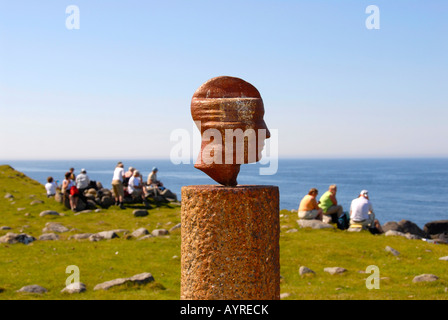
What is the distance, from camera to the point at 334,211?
64.0 feet

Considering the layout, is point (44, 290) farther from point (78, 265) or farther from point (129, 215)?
point (129, 215)

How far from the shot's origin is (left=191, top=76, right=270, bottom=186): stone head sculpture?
225 inches

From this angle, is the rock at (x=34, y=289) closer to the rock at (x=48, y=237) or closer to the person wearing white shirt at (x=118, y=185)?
the rock at (x=48, y=237)

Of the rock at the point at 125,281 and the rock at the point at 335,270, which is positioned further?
the rock at the point at 335,270

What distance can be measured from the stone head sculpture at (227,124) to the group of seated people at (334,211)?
42.0 ft

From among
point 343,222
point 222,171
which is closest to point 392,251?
point 343,222

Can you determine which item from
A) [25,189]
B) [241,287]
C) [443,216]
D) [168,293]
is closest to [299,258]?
[168,293]

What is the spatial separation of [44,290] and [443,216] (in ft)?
198

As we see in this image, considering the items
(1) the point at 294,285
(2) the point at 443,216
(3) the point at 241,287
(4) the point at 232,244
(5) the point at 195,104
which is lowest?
(2) the point at 443,216

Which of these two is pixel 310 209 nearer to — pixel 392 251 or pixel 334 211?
pixel 334 211

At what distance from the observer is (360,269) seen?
13.9m

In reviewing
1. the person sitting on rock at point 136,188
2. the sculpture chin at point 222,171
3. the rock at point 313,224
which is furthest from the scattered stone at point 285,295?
the person sitting on rock at point 136,188

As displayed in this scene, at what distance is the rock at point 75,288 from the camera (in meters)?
11.7

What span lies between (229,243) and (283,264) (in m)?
9.20
